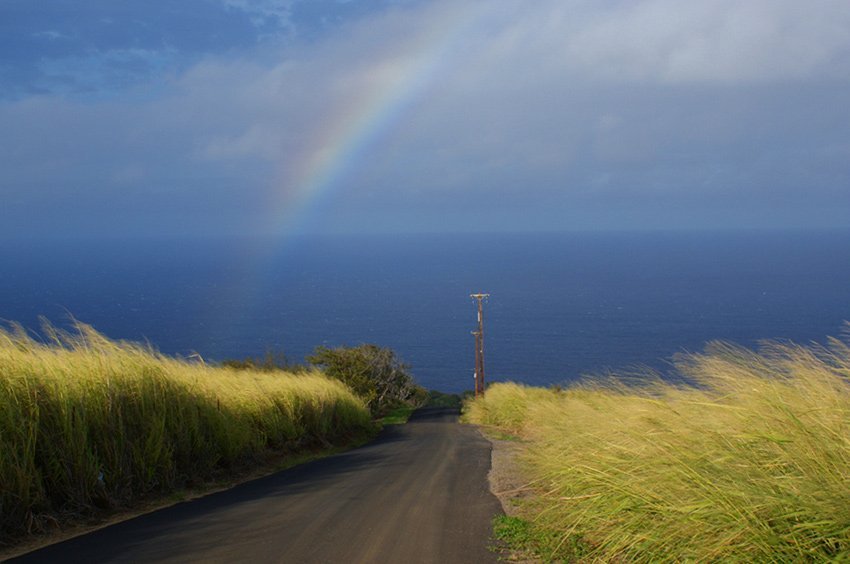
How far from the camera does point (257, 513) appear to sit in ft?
24.5

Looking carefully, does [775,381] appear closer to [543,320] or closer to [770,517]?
[770,517]

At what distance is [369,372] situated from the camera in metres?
33.3

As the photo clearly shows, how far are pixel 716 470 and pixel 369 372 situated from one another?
94.5 feet

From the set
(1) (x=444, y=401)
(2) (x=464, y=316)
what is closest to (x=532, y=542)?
(1) (x=444, y=401)

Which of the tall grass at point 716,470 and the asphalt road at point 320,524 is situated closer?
the tall grass at point 716,470

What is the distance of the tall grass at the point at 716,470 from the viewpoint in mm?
4211

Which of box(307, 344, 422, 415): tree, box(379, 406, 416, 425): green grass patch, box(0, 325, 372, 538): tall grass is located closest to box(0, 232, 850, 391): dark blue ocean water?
box(307, 344, 422, 415): tree

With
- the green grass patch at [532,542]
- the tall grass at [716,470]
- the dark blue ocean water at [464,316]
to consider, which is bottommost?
the dark blue ocean water at [464,316]

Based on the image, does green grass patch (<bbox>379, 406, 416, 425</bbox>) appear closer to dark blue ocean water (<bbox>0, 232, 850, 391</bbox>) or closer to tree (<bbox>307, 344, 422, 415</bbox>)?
tree (<bbox>307, 344, 422, 415</bbox>)

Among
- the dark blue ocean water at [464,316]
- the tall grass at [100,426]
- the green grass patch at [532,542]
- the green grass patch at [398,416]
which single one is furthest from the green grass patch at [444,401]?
the green grass patch at [532,542]

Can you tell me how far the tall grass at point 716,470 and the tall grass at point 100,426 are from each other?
498cm

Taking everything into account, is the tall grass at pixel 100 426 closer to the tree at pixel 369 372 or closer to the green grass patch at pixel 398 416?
the green grass patch at pixel 398 416

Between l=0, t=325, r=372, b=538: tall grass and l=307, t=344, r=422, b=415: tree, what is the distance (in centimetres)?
1792

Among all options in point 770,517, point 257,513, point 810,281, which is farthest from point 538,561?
point 810,281
